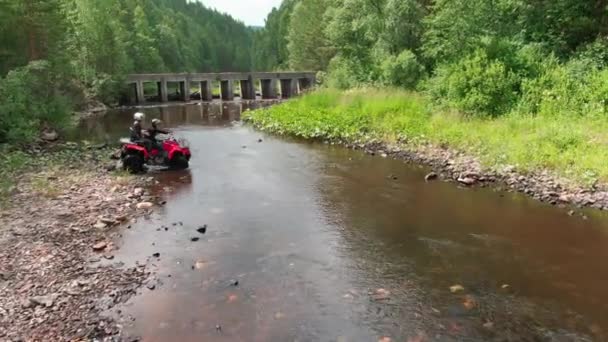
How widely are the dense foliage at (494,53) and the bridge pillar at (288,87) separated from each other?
35.7 m

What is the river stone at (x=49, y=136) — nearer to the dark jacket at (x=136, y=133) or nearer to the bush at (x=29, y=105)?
the bush at (x=29, y=105)

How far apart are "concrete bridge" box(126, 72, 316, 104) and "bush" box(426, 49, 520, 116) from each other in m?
40.1

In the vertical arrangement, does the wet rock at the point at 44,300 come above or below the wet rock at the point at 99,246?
below

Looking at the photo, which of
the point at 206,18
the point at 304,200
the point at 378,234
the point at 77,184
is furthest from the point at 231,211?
the point at 206,18

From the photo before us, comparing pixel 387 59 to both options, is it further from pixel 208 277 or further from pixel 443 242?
pixel 208 277

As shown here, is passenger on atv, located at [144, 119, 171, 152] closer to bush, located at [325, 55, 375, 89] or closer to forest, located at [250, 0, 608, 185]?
forest, located at [250, 0, 608, 185]

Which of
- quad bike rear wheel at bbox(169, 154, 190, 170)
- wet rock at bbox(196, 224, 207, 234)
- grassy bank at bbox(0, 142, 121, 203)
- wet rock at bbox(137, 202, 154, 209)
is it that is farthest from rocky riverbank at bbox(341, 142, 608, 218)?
grassy bank at bbox(0, 142, 121, 203)

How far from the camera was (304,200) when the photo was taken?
46.8 feet

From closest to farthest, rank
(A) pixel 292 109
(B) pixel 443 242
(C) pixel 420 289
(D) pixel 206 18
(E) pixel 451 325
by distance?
(E) pixel 451 325 → (C) pixel 420 289 → (B) pixel 443 242 → (A) pixel 292 109 → (D) pixel 206 18

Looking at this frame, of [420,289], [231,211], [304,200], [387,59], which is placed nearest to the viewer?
[420,289]

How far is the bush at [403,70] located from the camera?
2789cm

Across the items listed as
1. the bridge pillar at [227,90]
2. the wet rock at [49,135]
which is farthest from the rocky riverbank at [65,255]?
the bridge pillar at [227,90]

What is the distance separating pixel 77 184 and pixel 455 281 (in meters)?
11.5

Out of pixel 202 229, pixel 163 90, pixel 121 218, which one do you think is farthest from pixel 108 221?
pixel 163 90
